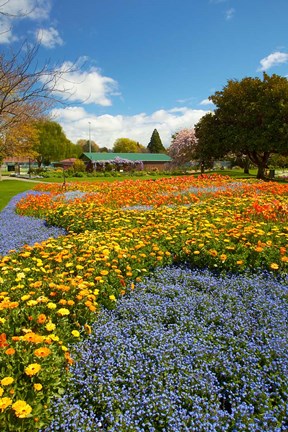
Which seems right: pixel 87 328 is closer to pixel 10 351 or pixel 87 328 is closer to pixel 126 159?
pixel 10 351

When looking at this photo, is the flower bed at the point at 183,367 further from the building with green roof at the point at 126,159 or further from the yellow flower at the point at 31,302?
the building with green roof at the point at 126,159

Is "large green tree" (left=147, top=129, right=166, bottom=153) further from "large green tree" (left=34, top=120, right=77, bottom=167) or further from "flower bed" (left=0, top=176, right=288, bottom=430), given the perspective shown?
"flower bed" (left=0, top=176, right=288, bottom=430)

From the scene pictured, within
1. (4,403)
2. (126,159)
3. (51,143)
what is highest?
(51,143)

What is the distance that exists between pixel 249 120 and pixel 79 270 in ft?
86.4

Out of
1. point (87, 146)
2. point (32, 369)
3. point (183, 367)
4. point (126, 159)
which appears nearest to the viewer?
point (32, 369)

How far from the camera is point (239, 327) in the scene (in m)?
3.41

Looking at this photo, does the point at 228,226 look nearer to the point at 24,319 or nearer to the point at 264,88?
the point at 24,319

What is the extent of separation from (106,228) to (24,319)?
4.44 meters

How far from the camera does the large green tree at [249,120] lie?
84.3ft

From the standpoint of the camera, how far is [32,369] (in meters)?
2.23

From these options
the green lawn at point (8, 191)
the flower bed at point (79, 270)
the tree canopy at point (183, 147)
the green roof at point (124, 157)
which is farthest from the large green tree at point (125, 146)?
the flower bed at point (79, 270)

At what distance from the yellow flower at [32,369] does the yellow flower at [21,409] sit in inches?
7.2

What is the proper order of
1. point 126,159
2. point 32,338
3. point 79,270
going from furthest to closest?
point 126,159, point 79,270, point 32,338

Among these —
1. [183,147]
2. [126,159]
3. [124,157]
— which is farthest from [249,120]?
[124,157]
